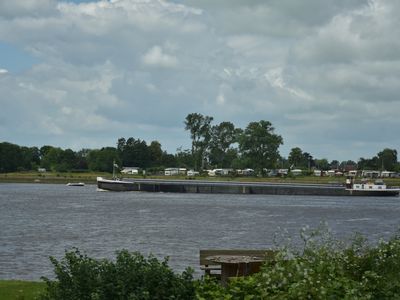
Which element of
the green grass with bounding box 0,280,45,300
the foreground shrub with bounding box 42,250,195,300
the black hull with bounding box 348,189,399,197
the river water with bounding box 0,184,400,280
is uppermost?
the foreground shrub with bounding box 42,250,195,300

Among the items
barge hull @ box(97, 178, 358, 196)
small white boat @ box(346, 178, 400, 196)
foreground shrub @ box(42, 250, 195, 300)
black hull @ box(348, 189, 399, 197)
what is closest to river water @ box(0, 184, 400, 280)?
foreground shrub @ box(42, 250, 195, 300)

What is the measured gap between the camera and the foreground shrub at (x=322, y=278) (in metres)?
12.3

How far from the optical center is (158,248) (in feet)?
152

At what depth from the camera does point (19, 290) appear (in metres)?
19.6

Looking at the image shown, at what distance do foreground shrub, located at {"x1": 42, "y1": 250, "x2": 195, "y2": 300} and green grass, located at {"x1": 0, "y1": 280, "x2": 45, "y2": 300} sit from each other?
13.4 feet

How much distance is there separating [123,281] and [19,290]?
7.48 meters

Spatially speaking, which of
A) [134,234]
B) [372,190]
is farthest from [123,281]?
[372,190]

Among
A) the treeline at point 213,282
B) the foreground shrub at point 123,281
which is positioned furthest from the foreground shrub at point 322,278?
the foreground shrub at point 123,281

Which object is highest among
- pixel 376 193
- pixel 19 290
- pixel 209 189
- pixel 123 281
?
pixel 123 281

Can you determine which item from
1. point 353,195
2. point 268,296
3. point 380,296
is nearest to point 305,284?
point 268,296

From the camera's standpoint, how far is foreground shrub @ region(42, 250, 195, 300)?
1311 centimetres

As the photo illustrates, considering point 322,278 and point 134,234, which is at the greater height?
point 322,278

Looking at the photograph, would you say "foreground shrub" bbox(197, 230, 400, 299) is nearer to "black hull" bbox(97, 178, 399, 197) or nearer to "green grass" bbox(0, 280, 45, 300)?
"green grass" bbox(0, 280, 45, 300)

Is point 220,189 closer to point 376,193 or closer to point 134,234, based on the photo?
point 376,193
